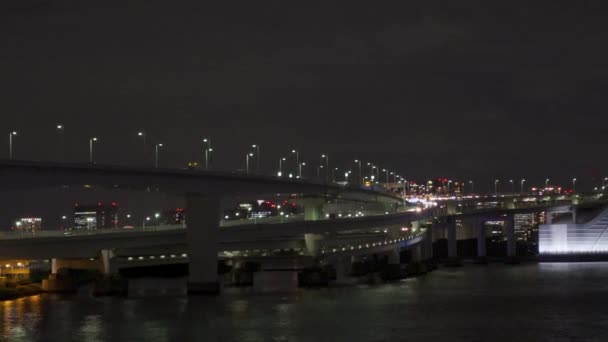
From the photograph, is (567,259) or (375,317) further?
(567,259)

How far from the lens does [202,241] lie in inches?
2375

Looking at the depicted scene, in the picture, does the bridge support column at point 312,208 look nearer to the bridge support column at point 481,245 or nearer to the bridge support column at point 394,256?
the bridge support column at point 394,256

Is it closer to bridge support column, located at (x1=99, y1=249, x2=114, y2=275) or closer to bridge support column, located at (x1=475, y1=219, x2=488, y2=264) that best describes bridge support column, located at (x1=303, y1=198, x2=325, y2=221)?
bridge support column, located at (x1=99, y1=249, x2=114, y2=275)

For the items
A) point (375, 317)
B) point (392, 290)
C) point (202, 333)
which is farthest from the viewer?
point (392, 290)

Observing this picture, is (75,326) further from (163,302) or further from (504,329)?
(504,329)

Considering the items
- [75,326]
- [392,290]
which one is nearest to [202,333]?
[75,326]

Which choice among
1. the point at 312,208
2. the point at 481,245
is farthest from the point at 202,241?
the point at 481,245

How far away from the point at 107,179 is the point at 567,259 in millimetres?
84378

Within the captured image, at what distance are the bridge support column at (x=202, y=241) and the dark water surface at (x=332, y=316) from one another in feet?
4.62

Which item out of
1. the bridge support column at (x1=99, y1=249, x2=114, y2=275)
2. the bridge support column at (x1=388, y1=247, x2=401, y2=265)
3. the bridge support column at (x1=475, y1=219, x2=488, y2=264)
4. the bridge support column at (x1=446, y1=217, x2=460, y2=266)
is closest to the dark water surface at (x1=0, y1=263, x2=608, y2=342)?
the bridge support column at (x1=99, y1=249, x2=114, y2=275)

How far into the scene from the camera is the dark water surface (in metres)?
43.3

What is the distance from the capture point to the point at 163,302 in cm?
6034

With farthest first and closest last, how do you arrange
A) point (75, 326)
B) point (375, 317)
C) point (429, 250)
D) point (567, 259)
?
point (429, 250), point (567, 259), point (375, 317), point (75, 326)

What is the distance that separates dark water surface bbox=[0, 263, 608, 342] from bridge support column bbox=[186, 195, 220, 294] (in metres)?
1.41
